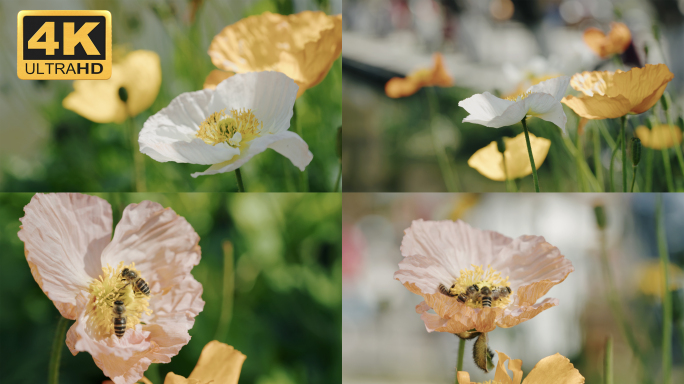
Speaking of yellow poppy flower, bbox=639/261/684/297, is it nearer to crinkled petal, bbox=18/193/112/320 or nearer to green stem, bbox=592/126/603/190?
green stem, bbox=592/126/603/190

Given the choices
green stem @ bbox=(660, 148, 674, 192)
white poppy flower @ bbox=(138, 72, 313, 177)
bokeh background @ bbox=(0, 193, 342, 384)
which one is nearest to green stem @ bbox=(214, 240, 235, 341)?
bokeh background @ bbox=(0, 193, 342, 384)

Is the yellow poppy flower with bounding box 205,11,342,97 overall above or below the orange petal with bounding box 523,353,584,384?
above

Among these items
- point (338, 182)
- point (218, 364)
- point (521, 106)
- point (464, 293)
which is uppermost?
point (521, 106)

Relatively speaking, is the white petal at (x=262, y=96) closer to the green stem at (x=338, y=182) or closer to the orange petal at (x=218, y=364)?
the green stem at (x=338, y=182)

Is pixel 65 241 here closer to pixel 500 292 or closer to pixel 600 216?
pixel 500 292

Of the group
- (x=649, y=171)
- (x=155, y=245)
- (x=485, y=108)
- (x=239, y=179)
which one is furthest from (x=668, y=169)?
(x=155, y=245)

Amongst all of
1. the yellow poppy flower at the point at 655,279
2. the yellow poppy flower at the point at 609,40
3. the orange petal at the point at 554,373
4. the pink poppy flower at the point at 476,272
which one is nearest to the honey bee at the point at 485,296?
the pink poppy flower at the point at 476,272

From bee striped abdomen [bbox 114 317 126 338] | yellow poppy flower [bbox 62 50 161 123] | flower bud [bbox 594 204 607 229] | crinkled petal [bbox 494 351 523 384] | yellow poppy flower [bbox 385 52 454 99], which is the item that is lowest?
crinkled petal [bbox 494 351 523 384]
